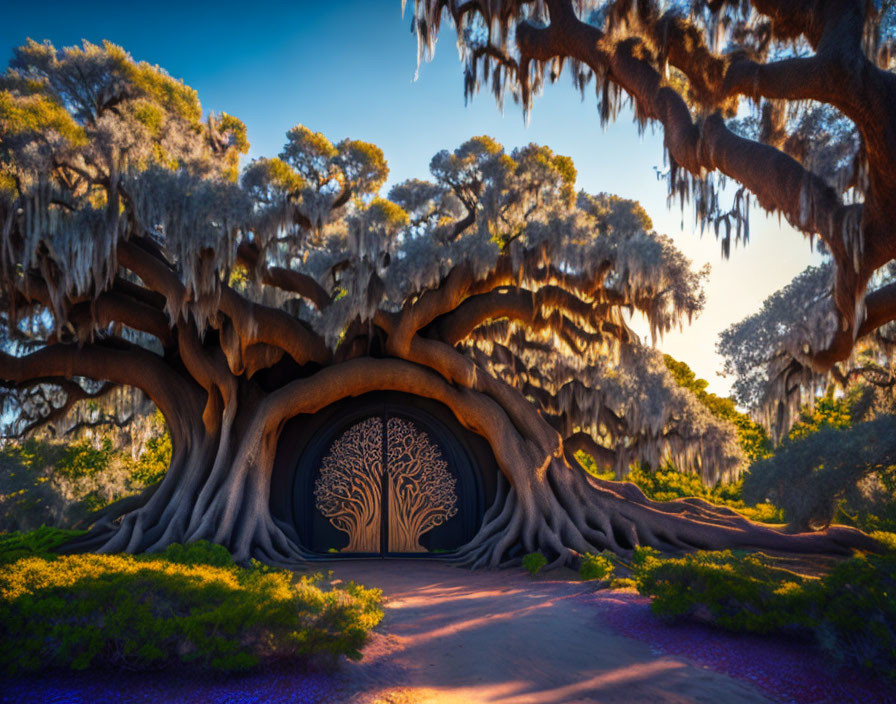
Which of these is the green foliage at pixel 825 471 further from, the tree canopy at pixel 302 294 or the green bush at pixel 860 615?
the green bush at pixel 860 615

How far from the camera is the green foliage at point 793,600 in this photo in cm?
366

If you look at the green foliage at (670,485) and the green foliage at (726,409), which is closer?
the green foliage at (726,409)

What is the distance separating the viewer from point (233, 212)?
8570 millimetres

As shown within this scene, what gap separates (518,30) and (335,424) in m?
8.45

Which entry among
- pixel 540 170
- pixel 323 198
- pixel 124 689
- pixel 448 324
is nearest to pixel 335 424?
pixel 448 324

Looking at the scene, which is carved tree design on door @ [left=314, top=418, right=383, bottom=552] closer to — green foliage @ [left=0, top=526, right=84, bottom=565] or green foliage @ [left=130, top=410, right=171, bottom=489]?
green foliage @ [left=0, top=526, right=84, bottom=565]

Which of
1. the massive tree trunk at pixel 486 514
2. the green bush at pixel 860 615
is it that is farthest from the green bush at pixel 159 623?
the massive tree trunk at pixel 486 514

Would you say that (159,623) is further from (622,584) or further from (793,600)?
(622,584)

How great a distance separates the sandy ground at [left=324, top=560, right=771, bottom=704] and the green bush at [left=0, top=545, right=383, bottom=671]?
389mm

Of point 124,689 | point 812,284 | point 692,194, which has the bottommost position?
point 124,689

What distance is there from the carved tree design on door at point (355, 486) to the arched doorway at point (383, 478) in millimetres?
21

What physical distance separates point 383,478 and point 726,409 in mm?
17316

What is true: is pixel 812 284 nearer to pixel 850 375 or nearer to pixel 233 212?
pixel 850 375

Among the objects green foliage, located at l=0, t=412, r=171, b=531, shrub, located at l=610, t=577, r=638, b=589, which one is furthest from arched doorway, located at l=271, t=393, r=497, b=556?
green foliage, located at l=0, t=412, r=171, b=531
